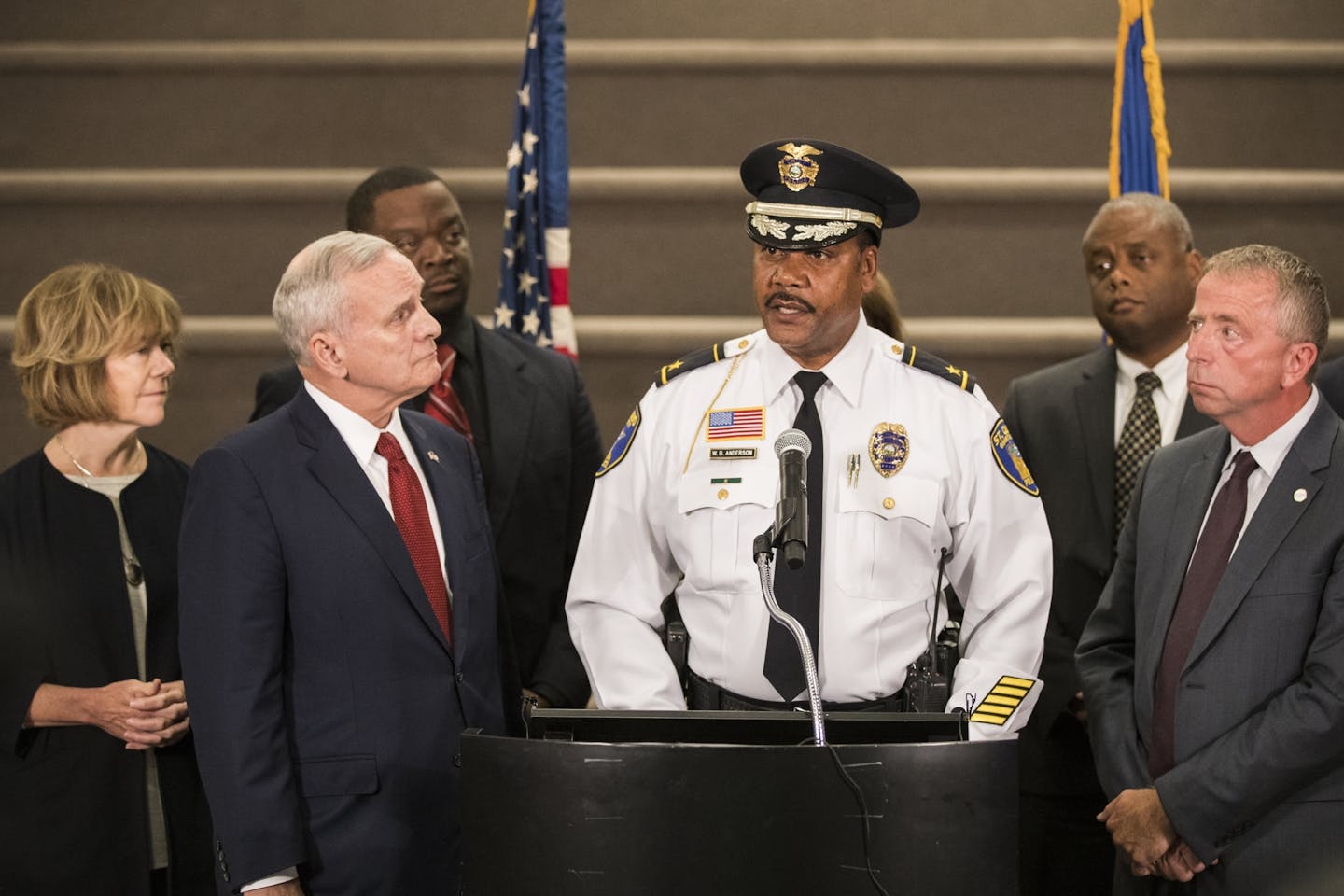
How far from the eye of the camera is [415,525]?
7.86ft

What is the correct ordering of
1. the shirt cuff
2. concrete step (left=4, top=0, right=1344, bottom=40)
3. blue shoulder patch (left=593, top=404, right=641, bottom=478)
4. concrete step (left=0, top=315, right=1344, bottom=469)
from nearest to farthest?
1. the shirt cuff
2. blue shoulder patch (left=593, top=404, right=641, bottom=478)
3. concrete step (left=0, top=315, right=1344, bottom=469)
4. concrete step (left=4, top=0, right=1344, bottom=40)

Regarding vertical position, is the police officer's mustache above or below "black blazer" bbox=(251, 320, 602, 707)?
above

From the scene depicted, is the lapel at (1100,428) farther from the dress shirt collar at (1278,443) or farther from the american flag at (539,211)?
the american flag at (539,211)

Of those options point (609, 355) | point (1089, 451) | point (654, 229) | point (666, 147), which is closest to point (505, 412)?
point (1089, 451)

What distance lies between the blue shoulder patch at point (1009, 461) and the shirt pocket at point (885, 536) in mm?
140

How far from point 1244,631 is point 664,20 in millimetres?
3835

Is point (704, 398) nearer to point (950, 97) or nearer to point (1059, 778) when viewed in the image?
point (1059, 778)

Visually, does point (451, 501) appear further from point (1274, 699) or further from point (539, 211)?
point (539, 211)

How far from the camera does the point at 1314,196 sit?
5.09 m

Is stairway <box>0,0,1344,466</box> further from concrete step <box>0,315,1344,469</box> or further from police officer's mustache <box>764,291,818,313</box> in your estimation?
police officer's mustache <box>764,291,818,313</box>

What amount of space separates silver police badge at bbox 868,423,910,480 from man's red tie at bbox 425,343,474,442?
1.07m

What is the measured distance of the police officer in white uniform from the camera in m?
2.44

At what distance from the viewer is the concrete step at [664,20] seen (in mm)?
5422

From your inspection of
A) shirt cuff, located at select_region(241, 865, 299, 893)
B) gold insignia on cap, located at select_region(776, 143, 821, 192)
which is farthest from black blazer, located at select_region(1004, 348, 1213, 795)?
shirt cuff, located at select_region(241, 865, 299, 893)
